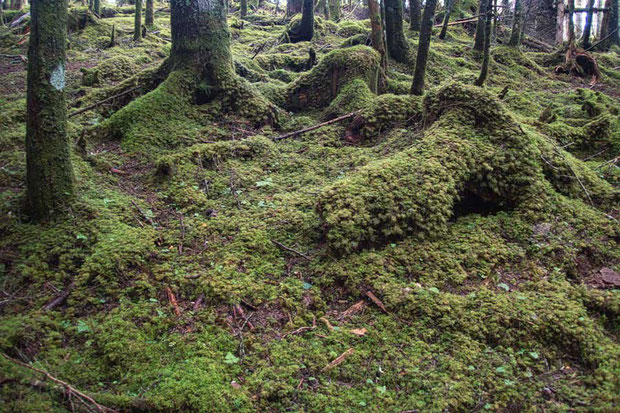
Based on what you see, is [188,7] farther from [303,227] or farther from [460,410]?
[460,410]

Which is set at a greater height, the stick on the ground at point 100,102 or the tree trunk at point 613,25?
the tree trunk at point 613,25

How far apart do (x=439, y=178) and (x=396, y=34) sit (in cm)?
783

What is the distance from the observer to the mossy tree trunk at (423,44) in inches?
264

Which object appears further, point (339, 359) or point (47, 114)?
Result: point (47, 114)

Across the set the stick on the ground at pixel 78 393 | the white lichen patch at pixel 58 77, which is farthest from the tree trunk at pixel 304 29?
the stick on the ground at pixel 78 393

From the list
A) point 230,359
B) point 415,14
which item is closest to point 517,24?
point 415,14

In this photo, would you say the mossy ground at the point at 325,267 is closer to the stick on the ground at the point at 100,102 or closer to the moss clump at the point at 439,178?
the moss clump at the point at 439,178

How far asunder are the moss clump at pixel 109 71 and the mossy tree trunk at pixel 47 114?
5.70m

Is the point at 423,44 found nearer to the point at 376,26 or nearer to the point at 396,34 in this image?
the point at 376,26

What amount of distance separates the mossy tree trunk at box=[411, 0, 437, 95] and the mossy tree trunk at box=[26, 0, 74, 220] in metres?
5.39

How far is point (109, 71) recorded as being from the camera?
9648 millimetres

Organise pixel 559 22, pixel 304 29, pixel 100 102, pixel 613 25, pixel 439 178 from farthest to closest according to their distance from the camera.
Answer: pixel 559 22, pixel 613 25, pixel 304 29, pixel 100 102, pixel 439 178

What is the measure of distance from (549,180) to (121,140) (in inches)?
251

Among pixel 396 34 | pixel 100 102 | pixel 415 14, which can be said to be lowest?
pixel 100 102
